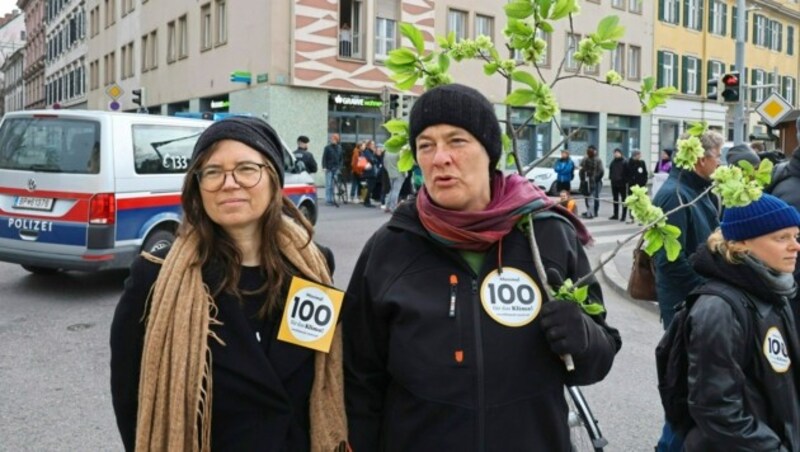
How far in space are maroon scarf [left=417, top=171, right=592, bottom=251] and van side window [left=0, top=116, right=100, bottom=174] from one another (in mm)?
6497

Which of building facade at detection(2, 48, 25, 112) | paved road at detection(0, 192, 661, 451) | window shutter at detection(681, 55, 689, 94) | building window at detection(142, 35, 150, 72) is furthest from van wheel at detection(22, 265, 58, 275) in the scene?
building facade at detection(2, 48, 25, 112)

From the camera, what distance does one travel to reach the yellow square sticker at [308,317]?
2145 millimetres

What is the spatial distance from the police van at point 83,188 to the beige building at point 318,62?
11432mm

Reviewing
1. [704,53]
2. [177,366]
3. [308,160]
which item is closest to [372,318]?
[177,366]

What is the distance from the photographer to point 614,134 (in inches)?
1405

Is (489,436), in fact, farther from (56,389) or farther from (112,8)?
(112,8)

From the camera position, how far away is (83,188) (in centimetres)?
763

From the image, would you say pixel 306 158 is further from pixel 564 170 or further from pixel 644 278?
pixel 644 278

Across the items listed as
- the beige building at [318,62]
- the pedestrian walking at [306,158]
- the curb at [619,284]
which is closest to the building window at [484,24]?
the beige building at [318,62]

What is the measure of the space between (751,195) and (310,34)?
24086 mm

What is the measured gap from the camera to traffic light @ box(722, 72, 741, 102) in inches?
653

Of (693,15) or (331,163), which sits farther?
(693,15)

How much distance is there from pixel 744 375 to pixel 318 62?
23.6 metres

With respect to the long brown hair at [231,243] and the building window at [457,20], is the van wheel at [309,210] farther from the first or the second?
the building window at [457,20]
